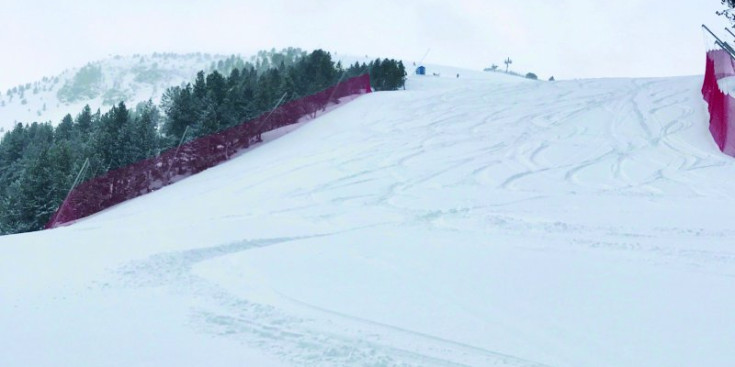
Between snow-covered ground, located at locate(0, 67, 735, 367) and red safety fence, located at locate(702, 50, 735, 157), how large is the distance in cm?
58

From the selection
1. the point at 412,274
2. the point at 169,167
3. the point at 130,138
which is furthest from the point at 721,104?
the point at 130,138

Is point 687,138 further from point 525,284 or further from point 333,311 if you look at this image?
point 333,311

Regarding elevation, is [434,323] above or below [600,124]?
below

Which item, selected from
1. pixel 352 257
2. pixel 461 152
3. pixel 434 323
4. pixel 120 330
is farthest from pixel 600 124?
pixel 120 330

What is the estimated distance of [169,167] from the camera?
27.0 metres

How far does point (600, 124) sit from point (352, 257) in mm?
15552

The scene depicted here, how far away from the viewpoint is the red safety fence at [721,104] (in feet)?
46.1

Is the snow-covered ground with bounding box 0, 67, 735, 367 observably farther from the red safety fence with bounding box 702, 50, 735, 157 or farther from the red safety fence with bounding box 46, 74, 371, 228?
the red safety fence with bounding box 46, 74, 371, 228

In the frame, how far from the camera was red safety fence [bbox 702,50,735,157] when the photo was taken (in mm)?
14062

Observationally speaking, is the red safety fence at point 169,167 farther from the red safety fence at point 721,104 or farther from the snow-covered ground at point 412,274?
the red safety fence at point 721,104

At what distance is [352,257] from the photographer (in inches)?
274

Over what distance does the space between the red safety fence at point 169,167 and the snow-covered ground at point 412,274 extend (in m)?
11.8

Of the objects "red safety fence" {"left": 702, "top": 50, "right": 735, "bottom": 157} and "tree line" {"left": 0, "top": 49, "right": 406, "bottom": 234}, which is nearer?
"red safety fence" {"left": 702, "top": 50, "right": 735, "bottom": 157}

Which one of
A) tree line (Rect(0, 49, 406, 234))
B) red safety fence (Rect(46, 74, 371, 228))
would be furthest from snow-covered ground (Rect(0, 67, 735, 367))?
tree line (Rect(0, 49, 406, 234))
